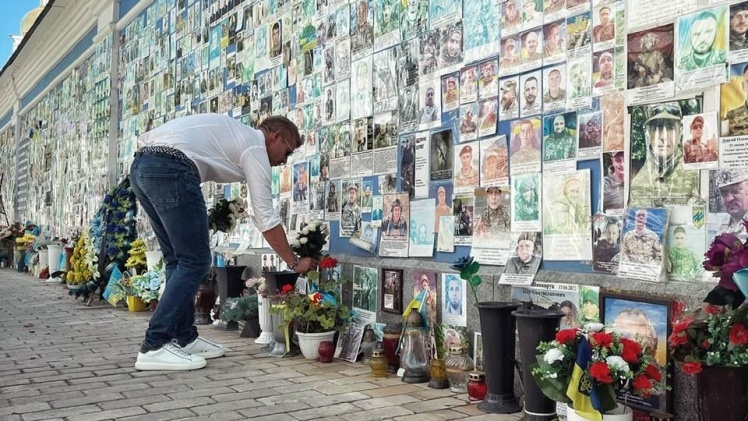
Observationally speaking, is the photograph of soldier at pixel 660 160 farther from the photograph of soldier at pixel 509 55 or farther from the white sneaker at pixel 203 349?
the white sneaker at pixel 203 349

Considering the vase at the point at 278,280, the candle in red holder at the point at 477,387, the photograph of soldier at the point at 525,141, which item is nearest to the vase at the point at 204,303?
the vase at the point at 278,280

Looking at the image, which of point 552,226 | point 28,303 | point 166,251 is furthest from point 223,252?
point 552,226

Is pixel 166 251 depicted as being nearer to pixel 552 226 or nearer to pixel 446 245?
pixel 446 245

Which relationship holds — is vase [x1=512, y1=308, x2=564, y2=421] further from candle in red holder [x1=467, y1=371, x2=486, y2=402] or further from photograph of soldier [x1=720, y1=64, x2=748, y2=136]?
photograph of soldier [x1=720, y1=64, x2=748, y2=136]

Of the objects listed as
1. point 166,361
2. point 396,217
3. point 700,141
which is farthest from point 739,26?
point 166,361

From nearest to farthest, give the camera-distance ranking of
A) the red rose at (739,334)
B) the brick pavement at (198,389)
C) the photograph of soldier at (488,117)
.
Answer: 1. the red rose at (739,334)
2. the brick pavement at (198,389)
3. the photograph of soldier at (488,117)

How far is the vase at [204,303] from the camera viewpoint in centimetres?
632

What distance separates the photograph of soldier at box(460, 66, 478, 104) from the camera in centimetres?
383

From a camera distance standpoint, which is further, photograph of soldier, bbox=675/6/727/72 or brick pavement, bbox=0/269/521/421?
brick pavement, bbox=0/269/521/421

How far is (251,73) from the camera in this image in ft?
21.4

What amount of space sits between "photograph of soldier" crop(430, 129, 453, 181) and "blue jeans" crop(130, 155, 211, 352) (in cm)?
139

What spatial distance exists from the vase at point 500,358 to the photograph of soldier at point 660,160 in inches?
29.4

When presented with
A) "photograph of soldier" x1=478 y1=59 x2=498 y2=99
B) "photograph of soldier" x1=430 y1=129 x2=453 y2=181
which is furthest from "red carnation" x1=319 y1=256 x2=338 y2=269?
"photograph of soldier" x1=478 y1=59 x2=498 y2=99

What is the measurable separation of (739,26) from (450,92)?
1.66m
